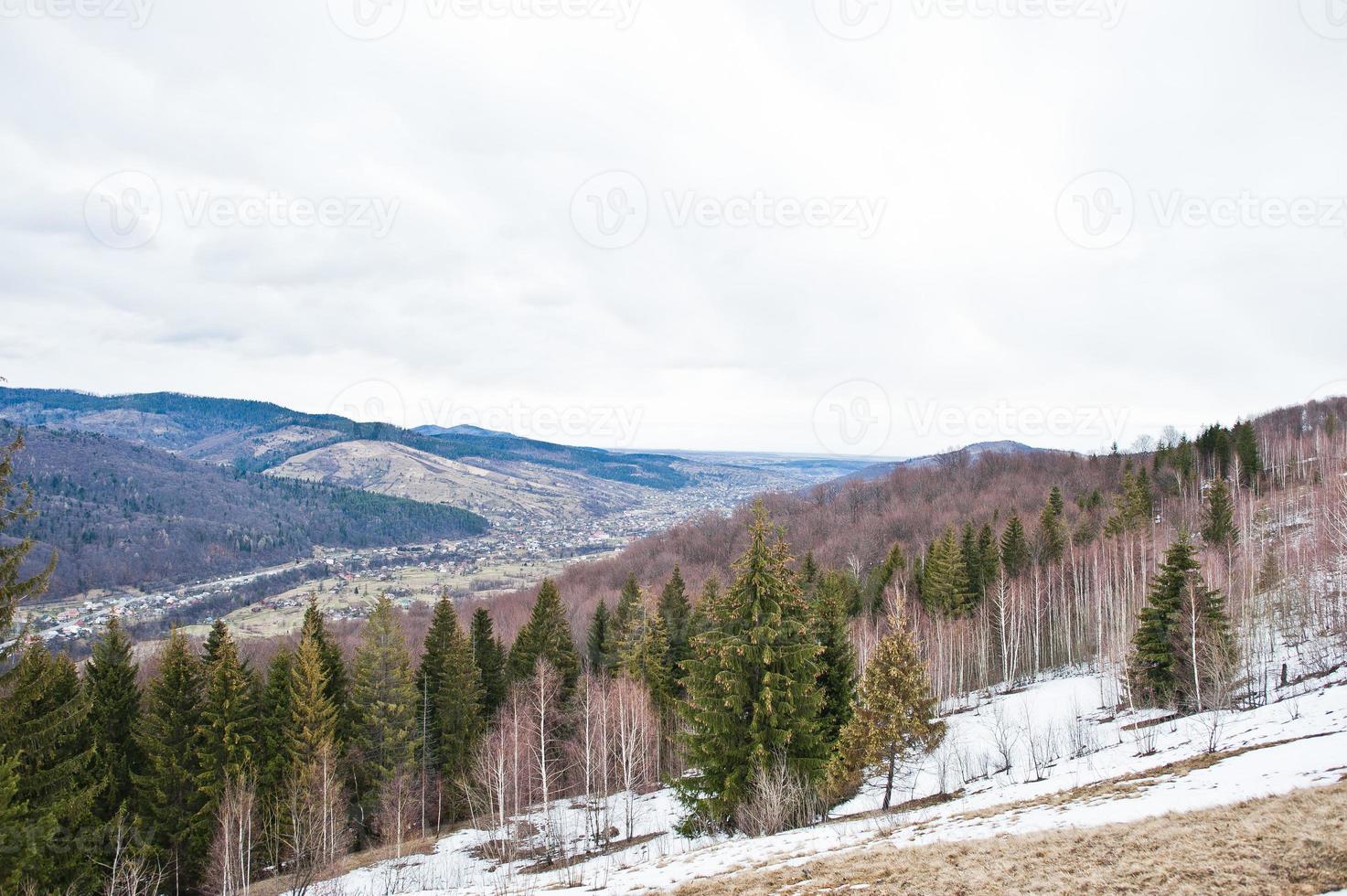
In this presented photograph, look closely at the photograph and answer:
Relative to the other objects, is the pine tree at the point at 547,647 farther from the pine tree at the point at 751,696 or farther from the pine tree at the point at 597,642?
the pine tree at the point at 751,696

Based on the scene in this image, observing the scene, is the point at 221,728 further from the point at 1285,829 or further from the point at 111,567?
the point at 111,567

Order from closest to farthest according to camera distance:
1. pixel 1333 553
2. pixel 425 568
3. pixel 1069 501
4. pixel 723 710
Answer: pixel 723 710 → pixel 1333 553 → pixel 1069 501 → pixel 425 568

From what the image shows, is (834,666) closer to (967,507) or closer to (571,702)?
(571,702)

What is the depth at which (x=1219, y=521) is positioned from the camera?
172 ft

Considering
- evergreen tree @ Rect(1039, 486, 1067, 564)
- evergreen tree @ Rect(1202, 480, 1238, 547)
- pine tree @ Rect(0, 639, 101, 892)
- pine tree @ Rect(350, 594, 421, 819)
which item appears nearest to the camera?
pine tree @ Rect(0, 639, 101, 892)

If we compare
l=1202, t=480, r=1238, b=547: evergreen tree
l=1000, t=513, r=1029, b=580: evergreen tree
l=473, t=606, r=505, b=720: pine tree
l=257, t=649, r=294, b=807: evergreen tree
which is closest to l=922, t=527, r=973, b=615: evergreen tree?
l=1000, t=513, r=1029, b=580: evergreen tree

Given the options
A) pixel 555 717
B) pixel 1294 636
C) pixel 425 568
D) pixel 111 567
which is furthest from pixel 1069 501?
pixel 111 567

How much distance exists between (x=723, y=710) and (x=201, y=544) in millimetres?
225024

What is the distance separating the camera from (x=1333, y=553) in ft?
137

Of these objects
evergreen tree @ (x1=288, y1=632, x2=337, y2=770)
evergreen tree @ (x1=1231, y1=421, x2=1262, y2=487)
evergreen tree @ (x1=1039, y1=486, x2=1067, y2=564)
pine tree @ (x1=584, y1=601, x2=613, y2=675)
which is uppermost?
evergreen tree @ (x1=1231, y1=421, x2=1262, y2=487)

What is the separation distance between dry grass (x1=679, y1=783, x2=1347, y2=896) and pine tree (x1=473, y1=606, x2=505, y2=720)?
1207 inches

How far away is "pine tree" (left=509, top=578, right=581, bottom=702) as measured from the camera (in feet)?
137

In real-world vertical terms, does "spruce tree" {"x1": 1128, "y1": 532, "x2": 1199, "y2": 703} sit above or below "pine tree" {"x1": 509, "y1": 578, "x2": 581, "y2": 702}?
above

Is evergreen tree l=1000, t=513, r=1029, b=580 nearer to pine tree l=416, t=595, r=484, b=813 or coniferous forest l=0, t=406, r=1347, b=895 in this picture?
coniferous forest l=0, t=406, r=1347, b=895
